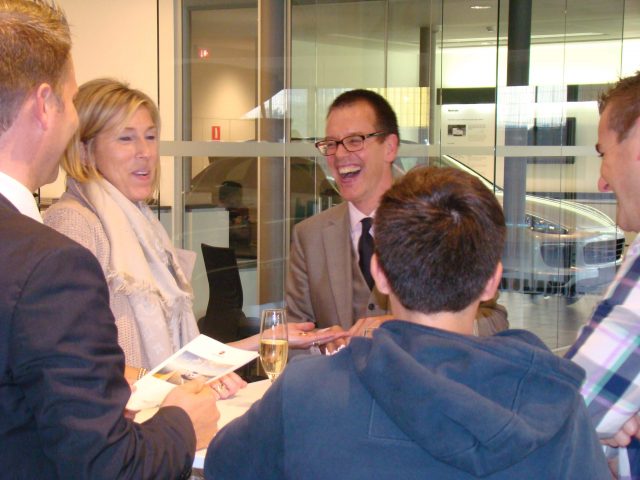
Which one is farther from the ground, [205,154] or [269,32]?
[269,32]

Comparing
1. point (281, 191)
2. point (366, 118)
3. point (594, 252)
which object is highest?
point (366, 118)

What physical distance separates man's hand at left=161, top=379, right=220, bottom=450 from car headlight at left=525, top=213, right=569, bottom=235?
219 inches

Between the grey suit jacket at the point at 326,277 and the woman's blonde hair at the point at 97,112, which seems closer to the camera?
the woman's blonde hair at the point at 97,112

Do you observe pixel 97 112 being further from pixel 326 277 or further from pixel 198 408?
pixel 198 408

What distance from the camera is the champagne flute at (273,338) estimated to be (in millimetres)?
2275

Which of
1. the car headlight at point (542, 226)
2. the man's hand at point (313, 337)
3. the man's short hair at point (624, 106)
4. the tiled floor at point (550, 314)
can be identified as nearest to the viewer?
the man's short hair at point (624, 106)

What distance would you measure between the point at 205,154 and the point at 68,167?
272cm

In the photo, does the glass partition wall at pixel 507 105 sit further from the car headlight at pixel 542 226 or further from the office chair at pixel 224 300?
the office chair at pixel 224 300

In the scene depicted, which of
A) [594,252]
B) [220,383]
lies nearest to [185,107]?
[220,383]

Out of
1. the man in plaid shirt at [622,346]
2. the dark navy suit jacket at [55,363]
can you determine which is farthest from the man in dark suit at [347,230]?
the dark navy suit jacket at [55,363]

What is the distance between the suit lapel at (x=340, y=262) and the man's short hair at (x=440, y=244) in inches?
66.6

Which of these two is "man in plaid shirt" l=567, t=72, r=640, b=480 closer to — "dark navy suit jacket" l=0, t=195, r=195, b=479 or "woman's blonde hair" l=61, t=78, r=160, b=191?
"dark navy suit jacket" l=0, t=195, r=195, b=479

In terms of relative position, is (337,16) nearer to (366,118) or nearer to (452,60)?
(452,60)

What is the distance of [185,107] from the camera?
5.43 meters
